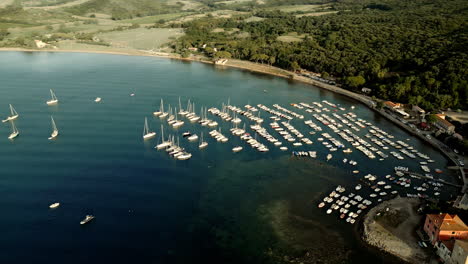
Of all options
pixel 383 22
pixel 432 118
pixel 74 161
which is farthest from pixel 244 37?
pixel 74 161

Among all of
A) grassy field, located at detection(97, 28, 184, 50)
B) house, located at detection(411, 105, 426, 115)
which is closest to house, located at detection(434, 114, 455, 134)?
house, located at detection(411, 105, 426, 115)

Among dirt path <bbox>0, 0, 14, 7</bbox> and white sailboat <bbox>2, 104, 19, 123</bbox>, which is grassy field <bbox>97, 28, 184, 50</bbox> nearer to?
white sailboat <bbox>2, 104, 19, 123</bbox>

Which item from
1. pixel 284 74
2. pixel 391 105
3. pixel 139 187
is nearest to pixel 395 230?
pixel 139 187

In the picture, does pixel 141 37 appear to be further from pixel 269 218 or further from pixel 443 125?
pixel 269 218

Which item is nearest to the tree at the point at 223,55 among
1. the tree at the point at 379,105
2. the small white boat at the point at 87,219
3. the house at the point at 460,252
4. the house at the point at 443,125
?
the tree at the point at 379,105

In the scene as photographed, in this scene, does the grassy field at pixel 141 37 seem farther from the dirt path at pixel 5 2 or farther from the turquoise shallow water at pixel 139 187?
the dirt path at pixel 5 2

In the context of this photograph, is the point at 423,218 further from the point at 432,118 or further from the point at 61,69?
the point at 61,69
